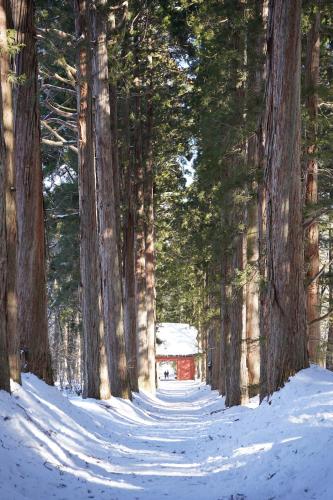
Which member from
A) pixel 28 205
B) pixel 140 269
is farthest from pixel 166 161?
pixel 28 205

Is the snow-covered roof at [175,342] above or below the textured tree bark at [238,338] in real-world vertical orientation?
below

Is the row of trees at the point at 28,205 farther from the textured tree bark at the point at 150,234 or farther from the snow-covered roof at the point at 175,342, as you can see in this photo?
the snow-covered roof at the point at 175,342

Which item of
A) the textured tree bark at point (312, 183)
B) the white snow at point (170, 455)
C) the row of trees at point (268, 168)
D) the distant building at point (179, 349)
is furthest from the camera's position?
the distant building at point (179, 349)

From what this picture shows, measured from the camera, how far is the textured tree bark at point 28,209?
972 centimetres

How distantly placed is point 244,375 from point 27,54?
9198 millimetres

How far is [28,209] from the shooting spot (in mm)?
9781

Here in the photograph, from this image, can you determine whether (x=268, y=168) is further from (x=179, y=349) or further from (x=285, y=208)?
(x=179, y=349)

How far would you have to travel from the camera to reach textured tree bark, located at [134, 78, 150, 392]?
70.0 feet

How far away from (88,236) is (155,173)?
37.2ft

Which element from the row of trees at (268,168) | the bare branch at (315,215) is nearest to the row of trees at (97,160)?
the row of trees at (268,168)

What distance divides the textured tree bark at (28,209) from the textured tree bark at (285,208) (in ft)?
12.4

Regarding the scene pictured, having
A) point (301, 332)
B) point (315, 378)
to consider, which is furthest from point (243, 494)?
point (301, 332)

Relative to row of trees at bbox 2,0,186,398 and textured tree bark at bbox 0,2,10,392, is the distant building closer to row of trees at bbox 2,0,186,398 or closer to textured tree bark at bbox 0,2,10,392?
row of trees at bbox 2,0,186,398

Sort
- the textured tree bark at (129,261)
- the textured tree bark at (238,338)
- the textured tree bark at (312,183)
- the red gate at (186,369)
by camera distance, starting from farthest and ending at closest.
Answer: the red gate at (186,369) → the textured tree bark at (129,261) → the textured tree bark at (238,338) → the textured tree bark at (312,183)
